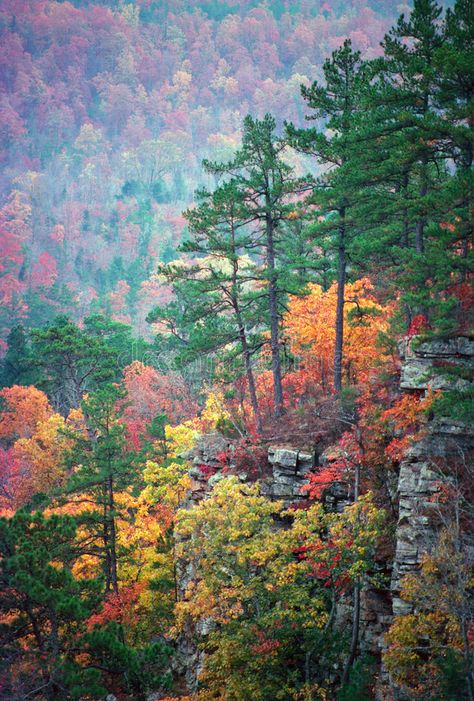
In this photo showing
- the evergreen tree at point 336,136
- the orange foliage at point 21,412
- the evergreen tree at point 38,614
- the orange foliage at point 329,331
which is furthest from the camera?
the orange foliage at point 21,412


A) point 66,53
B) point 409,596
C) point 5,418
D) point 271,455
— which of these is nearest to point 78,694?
point 409,596

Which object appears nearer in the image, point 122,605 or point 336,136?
point 336,136

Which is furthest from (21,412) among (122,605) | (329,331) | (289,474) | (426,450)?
(426,450)

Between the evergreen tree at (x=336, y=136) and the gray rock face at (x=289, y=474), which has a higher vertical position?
the evergreen tree at (x=336, y=136)

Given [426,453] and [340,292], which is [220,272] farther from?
[426,453]

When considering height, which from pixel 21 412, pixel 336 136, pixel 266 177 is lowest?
pixel 21 412

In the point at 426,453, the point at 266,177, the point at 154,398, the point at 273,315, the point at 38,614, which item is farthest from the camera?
the point at 154,398

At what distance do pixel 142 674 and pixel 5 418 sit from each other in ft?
96.4

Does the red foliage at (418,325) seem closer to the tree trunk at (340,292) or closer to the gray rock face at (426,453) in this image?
the gray rock face at (426,453)

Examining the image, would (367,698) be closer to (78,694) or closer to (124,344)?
(78,694)

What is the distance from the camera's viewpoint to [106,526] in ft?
64.7

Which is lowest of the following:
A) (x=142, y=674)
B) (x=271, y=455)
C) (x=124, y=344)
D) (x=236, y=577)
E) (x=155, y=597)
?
(x=155, y=597)

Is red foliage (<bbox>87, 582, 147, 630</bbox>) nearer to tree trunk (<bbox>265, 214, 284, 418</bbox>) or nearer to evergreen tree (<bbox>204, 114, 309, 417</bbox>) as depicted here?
tree trunk (<bbox>265, 214, 284, 418</bbox>)

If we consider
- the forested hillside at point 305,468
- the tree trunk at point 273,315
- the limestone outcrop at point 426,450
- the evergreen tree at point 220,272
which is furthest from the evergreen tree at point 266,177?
the limestone outcrop at point 426,450
